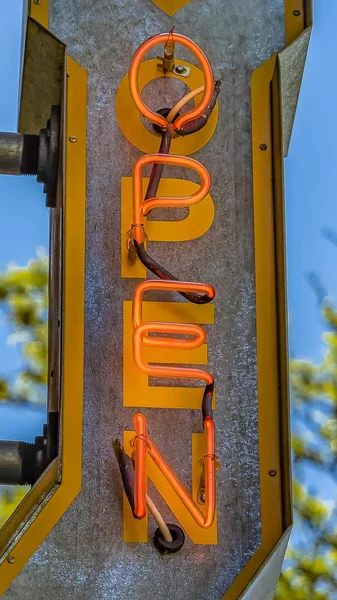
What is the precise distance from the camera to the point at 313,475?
6.62 meters

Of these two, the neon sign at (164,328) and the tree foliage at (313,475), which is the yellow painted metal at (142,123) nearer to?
the neon sign at (164,328)

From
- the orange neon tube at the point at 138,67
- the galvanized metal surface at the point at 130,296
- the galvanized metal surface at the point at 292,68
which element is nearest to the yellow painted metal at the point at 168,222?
the galvanized metal surface at the point at 130,296

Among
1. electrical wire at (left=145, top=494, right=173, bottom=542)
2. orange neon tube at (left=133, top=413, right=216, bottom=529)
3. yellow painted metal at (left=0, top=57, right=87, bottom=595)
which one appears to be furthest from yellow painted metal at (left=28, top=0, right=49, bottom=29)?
electrical wire at (left=145, top=494, right=173, bottom=542)

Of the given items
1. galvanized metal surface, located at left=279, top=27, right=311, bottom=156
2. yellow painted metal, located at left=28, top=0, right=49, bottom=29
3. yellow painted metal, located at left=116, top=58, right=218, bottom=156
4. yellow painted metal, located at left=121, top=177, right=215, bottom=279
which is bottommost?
yellow painted metal, located at left=121, top=177, right=215, bottom=279

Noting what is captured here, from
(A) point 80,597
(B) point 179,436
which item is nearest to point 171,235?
(B) point 179,436

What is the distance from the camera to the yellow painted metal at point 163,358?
3664mm

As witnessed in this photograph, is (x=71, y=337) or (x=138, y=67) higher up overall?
(x=138, y=67)

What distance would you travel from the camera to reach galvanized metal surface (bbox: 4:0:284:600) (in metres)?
3.46

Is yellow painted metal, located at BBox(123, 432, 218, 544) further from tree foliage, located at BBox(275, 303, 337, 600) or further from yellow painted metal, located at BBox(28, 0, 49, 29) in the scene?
→ tree foliage, located at BBox(275, 303, 337, 600)

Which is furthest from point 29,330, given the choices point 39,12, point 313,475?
point 39,12

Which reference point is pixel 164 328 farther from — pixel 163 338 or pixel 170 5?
pixel 170 5

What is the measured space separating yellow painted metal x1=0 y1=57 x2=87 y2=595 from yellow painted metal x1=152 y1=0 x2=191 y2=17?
1.61ft

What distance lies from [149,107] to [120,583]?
6.12ft

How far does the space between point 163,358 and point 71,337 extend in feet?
1.12
